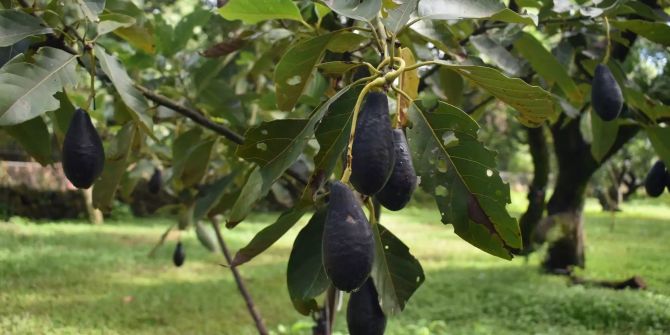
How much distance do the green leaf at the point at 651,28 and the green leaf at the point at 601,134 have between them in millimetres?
326

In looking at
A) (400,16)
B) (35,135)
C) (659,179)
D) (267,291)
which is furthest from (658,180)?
(267,291)

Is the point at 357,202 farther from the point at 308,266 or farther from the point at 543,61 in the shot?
the point at 543,61

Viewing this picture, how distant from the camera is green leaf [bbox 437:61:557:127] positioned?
714mm

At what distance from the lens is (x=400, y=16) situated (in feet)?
2.35

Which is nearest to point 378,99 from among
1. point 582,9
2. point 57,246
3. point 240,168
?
point 582,9

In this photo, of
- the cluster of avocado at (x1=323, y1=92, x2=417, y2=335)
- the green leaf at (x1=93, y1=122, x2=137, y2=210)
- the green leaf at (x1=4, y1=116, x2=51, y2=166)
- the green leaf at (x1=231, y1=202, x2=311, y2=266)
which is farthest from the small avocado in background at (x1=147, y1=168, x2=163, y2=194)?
the cluster of avocado at (x1=323, y1=92, x2=417, y2=335)

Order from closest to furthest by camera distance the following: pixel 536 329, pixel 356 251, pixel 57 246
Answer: pixel 356 251
pixel 536 329
pixel 57 246

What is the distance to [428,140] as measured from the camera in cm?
76

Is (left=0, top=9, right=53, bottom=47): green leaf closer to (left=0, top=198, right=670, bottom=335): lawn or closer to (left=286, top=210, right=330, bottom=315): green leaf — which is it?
(left=286, top=210, right=330, bottom=315): green leaf

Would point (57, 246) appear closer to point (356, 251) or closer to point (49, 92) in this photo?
point (49, 92)

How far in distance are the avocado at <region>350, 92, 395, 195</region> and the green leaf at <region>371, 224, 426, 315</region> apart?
9.1 inches

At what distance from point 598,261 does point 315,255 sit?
455 cm

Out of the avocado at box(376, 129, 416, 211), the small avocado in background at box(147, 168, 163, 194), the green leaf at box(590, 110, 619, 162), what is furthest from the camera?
the small avocado in background at box(147, 168, 163, 194)

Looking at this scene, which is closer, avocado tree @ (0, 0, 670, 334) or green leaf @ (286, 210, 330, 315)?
avocado tree @ (0, 0, 670, 334)
